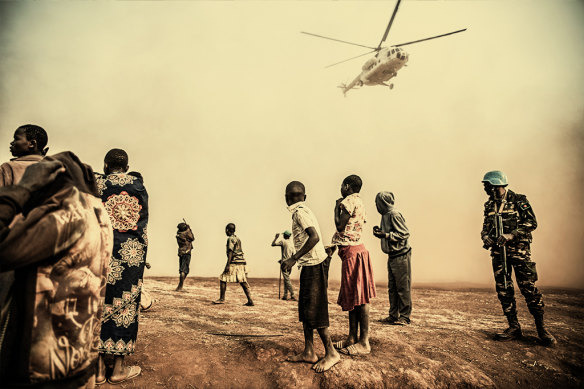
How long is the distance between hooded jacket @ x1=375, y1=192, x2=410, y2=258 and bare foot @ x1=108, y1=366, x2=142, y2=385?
4.15 meters

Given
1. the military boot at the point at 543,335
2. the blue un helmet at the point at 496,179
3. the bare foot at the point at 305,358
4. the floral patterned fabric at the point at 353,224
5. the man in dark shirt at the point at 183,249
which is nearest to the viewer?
the bare foot at the point at 305,358

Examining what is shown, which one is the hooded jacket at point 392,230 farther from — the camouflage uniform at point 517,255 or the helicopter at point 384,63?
the helicopter at point 384,63

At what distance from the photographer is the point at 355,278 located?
3.80 metres

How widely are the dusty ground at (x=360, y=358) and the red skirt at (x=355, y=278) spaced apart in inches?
25.1

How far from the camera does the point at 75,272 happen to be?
4.24ft

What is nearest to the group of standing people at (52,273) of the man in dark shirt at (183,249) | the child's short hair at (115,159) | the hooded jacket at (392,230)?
the child's short hair at (115,159)

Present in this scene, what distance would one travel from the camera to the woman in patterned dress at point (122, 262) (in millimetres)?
2891

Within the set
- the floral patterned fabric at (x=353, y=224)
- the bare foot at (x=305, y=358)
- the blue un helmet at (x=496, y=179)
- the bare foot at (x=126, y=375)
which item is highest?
the blue un helmet at (x=496, y=179)

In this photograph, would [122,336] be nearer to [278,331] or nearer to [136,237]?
[136,237]

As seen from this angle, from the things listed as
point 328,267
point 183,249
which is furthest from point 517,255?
point 183,249

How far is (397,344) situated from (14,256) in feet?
13.7

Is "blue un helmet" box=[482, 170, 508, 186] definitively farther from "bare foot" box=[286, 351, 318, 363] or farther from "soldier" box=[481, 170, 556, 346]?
"bare foot" box=[286, 351, 318, 363]

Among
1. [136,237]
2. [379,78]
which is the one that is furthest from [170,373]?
[379,78]

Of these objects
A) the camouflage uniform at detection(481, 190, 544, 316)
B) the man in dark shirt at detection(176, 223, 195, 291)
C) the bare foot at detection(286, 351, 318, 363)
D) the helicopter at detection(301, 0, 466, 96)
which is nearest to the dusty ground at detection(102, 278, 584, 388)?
the bare foot at detection(286, 351, 318, 363)
